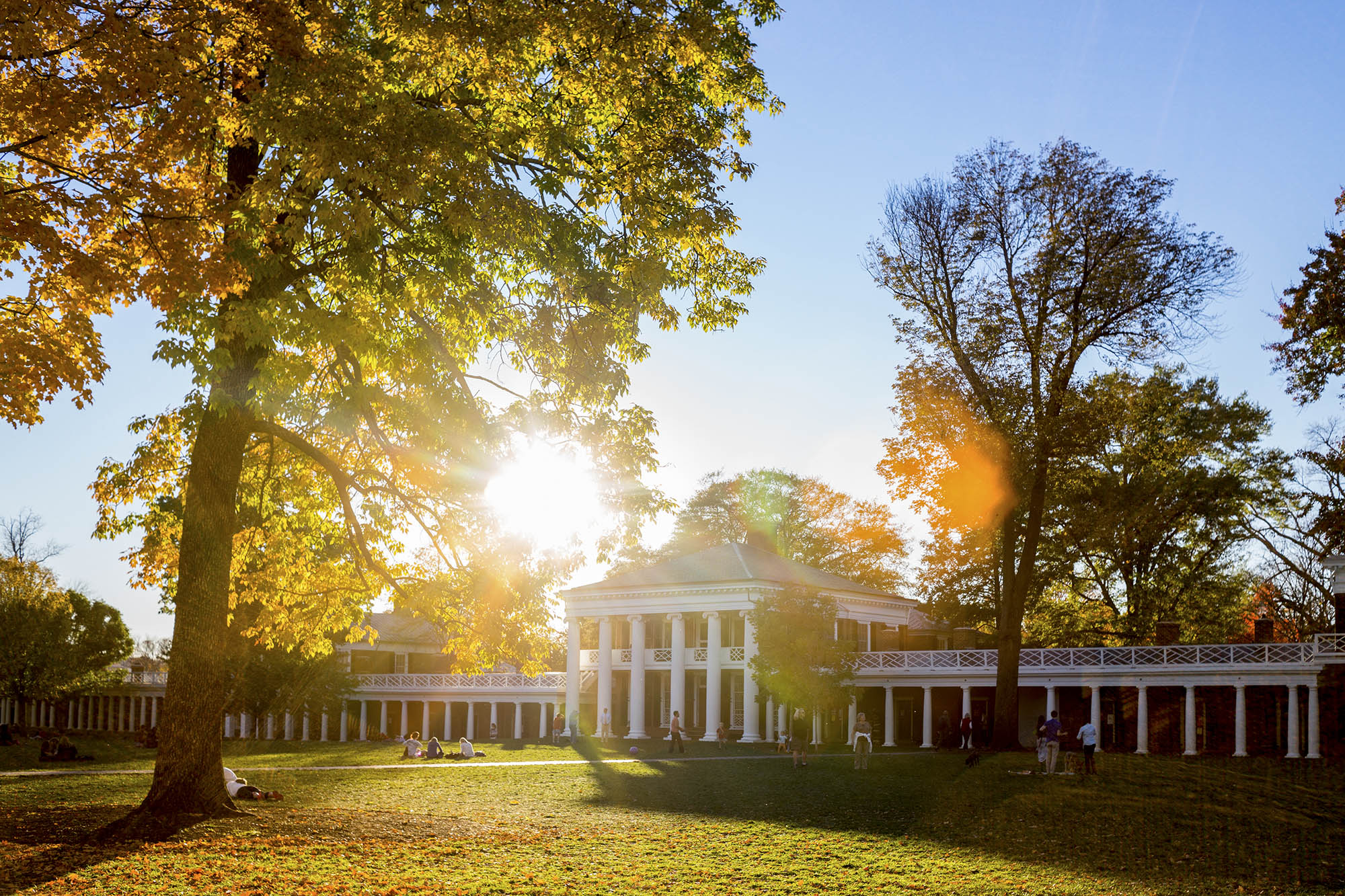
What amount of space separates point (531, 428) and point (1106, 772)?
18277mm

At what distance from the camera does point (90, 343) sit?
12.1 m

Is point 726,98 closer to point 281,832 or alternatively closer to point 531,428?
point 531,428

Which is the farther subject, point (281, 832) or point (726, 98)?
point (726, 98)

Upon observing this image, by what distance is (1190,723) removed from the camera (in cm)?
4038

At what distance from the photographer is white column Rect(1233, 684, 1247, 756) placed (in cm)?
3878

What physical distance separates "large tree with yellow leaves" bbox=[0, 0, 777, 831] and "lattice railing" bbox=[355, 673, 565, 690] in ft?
125

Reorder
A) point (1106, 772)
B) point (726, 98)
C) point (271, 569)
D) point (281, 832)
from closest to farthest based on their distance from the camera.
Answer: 1. point (281, 832)
2. point (726, 98)
3. point (271, 569)
4. point (1106, 772)

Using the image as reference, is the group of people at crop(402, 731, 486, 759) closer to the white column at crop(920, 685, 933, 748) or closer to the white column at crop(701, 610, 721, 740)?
the white column at crop(701, 610, 721, 740)

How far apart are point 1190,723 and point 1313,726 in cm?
399

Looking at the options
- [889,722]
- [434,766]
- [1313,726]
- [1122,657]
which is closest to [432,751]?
[434,766]

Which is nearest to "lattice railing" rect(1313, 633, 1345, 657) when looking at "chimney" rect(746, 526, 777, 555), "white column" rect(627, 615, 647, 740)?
"white column" rect(627, 615, 647, 740)

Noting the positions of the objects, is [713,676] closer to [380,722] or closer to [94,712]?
[380,722]

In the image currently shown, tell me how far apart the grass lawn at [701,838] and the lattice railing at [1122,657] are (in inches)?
575

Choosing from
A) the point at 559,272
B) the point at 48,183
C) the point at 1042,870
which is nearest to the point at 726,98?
the point at 559,272
